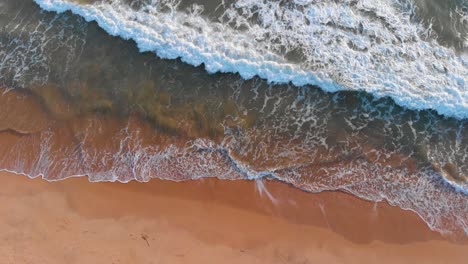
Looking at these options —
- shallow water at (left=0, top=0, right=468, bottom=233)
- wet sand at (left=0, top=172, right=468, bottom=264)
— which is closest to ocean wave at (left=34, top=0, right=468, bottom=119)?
shallow water at (left=0, top=0, right=468, bottom=233)

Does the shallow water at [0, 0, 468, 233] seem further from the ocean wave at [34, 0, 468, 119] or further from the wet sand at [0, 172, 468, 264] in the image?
the wet sand at [0, 172, 468, 264]

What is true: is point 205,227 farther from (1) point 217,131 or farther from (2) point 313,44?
(2) point 313,44

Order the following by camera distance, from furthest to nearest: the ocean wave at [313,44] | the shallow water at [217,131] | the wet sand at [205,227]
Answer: the ocean wave at [313,44]
the shallow water at [217,131]
the wet sand at [205,227]

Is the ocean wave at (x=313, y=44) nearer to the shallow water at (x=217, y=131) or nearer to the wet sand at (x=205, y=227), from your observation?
the shallow water at (x=217, y=131)

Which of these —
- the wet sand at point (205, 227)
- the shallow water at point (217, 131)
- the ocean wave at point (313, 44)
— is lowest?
the wet sand at point (205, 227)

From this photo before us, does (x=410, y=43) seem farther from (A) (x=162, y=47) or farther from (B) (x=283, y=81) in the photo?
(A) (x=162, y=47)

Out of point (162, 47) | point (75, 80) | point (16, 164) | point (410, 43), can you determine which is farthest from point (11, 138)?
point (410, 43)

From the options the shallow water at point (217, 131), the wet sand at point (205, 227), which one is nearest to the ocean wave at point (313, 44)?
the shallow water at point (217, 131)
